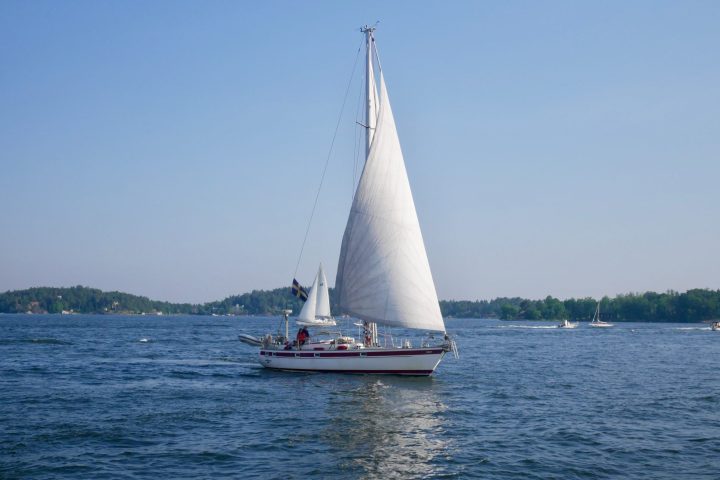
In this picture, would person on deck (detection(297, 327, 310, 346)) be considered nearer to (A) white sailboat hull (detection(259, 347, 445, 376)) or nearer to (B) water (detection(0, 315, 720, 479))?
(A) white sailboat hull (detection(259, 347, 445, 376))

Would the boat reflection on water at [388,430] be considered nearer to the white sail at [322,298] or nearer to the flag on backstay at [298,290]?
the flag on backstay at [298,290]

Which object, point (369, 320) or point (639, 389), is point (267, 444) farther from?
point (639, 389)

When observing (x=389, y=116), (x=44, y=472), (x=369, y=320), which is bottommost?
(x=44, y=472)

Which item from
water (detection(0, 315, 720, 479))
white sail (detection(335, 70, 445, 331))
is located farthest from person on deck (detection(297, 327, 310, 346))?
white sail (detection(335, 70, 445, 331))

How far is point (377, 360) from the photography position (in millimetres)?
45281

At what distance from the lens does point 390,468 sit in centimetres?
2361

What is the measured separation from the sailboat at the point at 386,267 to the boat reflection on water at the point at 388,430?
2511 mm

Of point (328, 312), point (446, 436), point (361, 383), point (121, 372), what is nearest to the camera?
point (446, 436)

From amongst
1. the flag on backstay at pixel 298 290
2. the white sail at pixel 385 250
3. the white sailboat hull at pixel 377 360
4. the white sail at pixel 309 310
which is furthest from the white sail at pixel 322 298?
the white sail at pixel 385 250

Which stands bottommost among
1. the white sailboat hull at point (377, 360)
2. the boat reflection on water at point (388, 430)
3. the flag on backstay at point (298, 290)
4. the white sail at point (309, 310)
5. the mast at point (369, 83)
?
the boat reflection on water at point (388, 430)

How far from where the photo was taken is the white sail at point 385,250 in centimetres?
4394

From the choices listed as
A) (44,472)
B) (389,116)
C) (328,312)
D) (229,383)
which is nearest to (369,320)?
(229,383)

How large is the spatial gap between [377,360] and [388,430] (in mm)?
15472

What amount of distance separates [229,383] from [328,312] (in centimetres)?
3084
